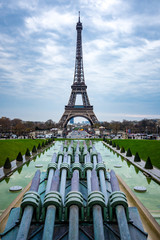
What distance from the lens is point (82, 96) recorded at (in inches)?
3024

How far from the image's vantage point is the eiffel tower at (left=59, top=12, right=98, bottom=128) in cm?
7256

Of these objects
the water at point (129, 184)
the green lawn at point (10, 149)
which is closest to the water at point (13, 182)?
the water at point (129, 184)

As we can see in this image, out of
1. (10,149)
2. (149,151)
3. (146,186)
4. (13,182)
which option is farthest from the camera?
(10,149)

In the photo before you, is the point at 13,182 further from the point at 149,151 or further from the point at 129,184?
the point at 149,151

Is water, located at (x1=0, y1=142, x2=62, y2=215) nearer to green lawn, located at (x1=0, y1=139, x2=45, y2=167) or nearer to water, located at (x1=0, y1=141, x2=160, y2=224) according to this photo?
water, located at (x1=0, y1=141, x2=160, y2=224)

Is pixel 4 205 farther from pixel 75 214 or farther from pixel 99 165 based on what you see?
pixel 75 214

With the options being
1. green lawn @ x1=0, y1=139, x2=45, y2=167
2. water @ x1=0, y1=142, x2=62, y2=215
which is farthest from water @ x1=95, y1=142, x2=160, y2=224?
green lawn @ x1=0, y1=139, x2=45, y2=167

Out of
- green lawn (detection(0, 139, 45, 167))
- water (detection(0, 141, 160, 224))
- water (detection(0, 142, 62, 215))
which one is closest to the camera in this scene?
water (detection(0, 141, 160, 224))

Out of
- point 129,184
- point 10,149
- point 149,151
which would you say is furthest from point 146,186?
point 10,149

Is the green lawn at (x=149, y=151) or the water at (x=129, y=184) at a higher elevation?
the green lawn at (x=149, y=151)

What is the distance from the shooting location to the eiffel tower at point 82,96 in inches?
2857

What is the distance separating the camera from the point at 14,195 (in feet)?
31.3

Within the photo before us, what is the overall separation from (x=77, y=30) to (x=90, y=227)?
85.7 meters

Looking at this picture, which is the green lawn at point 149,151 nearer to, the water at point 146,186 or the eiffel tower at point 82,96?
the water at point 146,186
